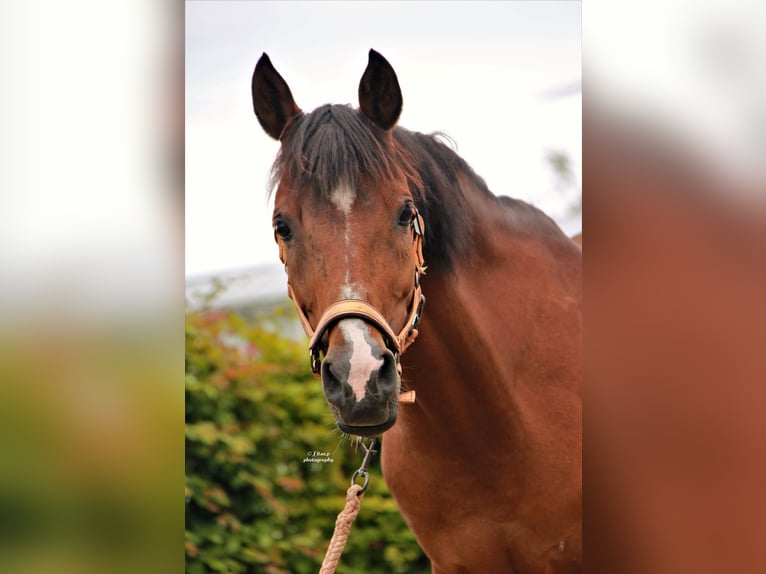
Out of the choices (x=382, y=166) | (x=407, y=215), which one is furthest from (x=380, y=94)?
(x=407, y=215)

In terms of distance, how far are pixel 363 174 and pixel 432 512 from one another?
105 centimetres

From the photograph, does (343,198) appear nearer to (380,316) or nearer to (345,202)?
(345,202)

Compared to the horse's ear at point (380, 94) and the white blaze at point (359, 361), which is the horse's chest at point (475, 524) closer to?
the white blaze at point (359, 361)

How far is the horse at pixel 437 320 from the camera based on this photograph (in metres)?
1.90

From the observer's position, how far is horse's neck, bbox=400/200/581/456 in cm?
222

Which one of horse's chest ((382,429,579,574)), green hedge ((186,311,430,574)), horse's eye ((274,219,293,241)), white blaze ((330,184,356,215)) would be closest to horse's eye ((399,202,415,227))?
white blaze ((330,184,356,215))

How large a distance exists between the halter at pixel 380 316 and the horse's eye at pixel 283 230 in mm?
48

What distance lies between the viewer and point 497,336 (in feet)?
7.73

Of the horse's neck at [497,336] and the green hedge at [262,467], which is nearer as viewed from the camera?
the horse's neck at [497,336]

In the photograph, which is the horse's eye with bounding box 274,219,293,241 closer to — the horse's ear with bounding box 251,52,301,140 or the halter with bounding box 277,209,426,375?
the halter with bounding box 277,209,426,375

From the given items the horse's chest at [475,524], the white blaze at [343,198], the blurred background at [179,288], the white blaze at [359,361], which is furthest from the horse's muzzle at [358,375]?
the blurred background at [179,288]

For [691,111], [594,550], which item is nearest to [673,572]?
[594,550]

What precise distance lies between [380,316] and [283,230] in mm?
339

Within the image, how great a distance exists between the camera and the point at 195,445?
2.71 meters
